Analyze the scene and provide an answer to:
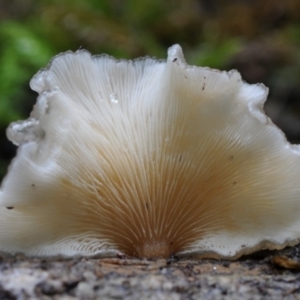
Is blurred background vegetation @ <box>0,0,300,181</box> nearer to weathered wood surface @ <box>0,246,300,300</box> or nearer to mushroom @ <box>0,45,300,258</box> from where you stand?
mushroom @ <box>0,45,300,258</box>

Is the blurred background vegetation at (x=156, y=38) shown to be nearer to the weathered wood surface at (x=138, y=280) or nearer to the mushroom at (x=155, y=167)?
the mushroom at (x=155, y=167)

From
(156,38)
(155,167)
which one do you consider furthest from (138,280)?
(156,38)

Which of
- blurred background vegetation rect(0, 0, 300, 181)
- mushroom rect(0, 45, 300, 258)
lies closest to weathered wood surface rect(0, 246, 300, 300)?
mushroom rect(0, 45, 300, 258)

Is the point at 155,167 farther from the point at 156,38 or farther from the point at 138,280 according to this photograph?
the point at 156,38

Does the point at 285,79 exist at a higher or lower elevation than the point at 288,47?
lower

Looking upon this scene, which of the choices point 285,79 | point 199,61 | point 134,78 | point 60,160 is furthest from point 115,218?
point 285,79

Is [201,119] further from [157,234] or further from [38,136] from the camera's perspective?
[38,136]

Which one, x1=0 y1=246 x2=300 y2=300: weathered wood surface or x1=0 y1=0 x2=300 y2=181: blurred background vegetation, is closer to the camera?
x1=0 y1=246 x2=300 y2=300: weathered wood surface
